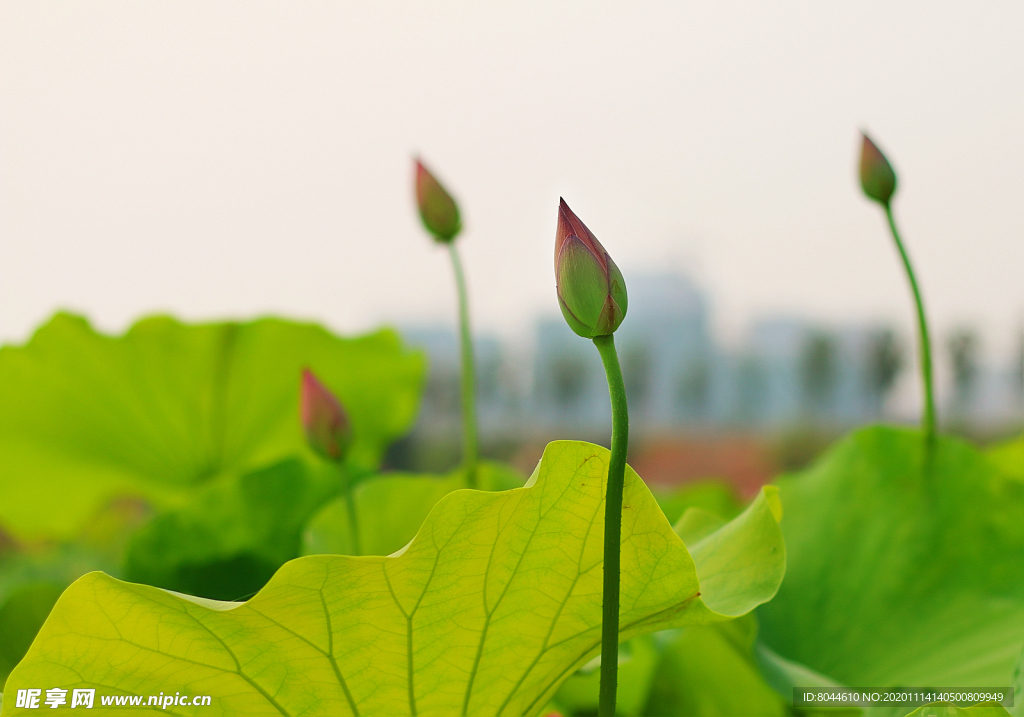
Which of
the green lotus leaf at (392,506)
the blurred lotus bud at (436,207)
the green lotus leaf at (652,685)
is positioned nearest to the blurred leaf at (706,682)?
the green lotus leaf at (652,685)

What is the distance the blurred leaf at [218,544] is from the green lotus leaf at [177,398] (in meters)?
0.23

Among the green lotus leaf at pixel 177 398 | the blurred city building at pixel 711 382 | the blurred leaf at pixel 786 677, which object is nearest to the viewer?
the blurred leaf at pixel 786 677

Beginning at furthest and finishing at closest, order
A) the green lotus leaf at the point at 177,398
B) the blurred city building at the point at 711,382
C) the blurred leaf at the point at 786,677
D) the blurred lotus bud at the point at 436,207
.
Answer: the blurred city building at the point at 711,382, the green lotus leaf at the point at 177,398, the blurred lotus bud at the point at 436,207, the blurred leaf at the point at 786,677

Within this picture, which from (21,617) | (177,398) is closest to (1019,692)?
(21,617)

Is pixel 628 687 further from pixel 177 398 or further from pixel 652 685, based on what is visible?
pixel 177 398

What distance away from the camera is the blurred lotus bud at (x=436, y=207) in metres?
0.39

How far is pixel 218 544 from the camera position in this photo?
352 millimetres

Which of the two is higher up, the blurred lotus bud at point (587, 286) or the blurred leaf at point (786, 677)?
the blurred lotus bud at point (587, 286)

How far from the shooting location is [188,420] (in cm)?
59

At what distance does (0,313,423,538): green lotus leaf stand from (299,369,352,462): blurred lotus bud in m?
0.25

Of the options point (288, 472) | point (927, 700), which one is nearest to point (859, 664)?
point (927, 700)

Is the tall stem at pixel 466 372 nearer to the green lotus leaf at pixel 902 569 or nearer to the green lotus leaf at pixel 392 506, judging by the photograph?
the green lotus leaf at pixel 392 506

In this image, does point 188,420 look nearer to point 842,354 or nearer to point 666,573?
point 666,573

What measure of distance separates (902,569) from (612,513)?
0.26 meters
